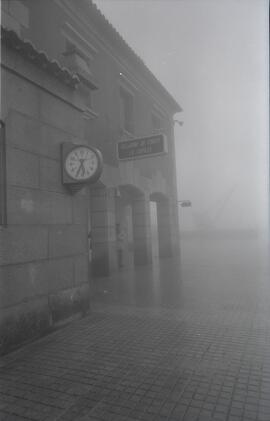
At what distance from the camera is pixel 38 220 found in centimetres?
549

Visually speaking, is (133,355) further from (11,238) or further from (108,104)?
(108,104)

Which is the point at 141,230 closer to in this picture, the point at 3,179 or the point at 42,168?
the point at 42,168

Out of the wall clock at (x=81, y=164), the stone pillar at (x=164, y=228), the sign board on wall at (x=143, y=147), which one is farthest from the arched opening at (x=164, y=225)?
the wall clock at (x=81, y=164)

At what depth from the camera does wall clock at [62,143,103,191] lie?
586cm

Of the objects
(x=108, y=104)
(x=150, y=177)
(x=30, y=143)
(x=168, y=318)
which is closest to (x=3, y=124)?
(x=30, y=143)

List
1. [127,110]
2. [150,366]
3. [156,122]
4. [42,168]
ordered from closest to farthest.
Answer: [150,366] → [42,168] → [127,110] → [156,122]

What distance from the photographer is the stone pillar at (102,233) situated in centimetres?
1178

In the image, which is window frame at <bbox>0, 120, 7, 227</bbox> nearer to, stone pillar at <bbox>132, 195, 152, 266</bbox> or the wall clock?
the wall clock

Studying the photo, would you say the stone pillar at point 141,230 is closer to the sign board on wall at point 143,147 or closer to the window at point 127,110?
the window at point 127,110

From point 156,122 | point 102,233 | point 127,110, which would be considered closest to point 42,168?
point 102,233

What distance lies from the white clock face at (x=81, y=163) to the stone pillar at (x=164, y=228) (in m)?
12.5

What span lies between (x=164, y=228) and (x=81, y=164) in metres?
12.5

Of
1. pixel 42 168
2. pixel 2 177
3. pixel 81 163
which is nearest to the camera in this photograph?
pixel 2 177

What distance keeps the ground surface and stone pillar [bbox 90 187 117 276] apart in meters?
4.63
